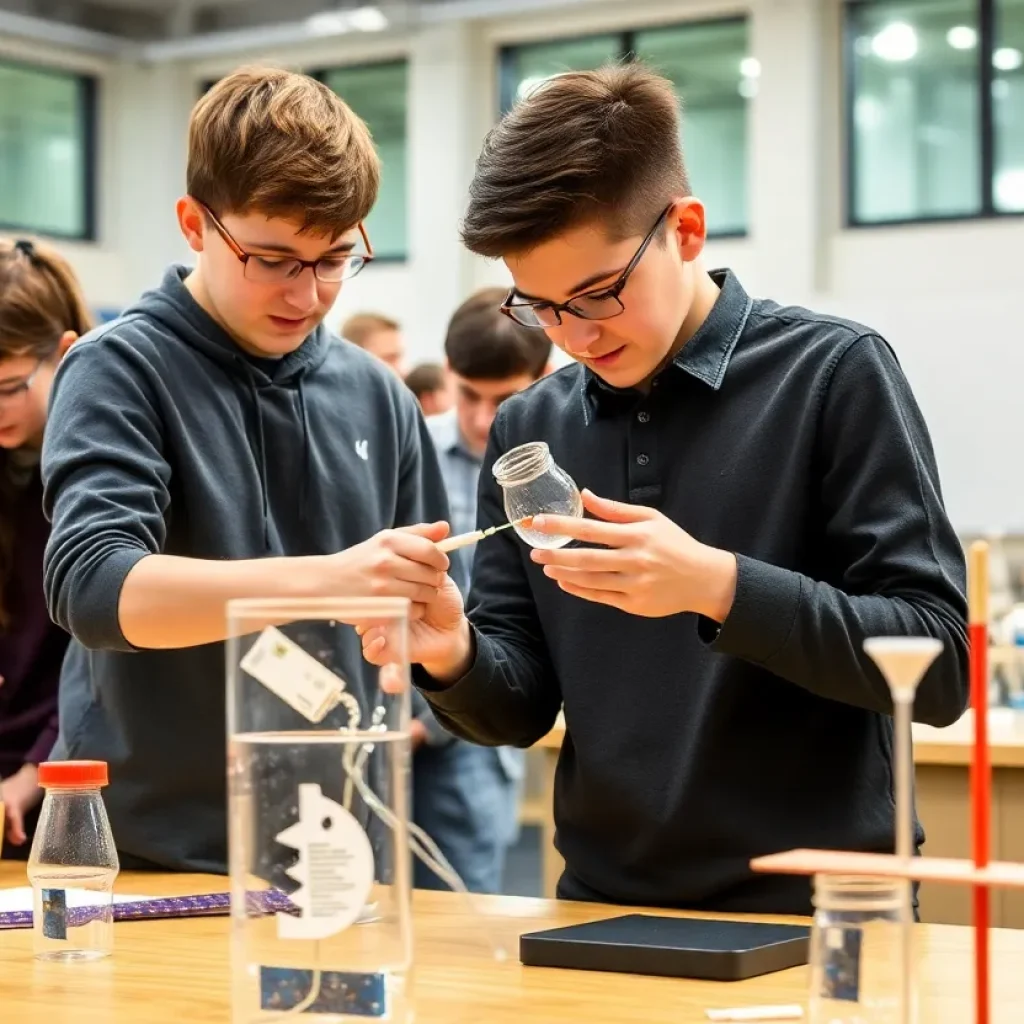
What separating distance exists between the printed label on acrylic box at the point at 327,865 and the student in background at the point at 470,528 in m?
1.42

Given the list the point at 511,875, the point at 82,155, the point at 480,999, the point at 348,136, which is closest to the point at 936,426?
the point at 511,875

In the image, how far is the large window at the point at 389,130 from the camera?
9961 mm

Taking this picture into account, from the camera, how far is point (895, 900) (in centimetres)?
116

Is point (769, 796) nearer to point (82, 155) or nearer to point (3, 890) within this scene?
point (3, 890)

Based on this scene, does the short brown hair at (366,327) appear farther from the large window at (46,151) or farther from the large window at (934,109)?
the large window at (46,151)

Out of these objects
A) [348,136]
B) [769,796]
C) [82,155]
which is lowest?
[769,796]

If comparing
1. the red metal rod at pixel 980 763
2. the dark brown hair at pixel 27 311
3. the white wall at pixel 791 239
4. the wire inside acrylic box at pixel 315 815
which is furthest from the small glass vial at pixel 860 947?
the white wall at pixel 791 239

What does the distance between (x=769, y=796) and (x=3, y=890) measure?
2.93 feet

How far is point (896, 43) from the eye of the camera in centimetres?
852

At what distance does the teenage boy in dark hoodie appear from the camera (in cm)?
200

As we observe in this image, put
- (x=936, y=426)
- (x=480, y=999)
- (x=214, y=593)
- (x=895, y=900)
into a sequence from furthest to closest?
1. (x=936, y=426)
2. (x=214, y=593)
3. (x=480, y=999)
4. (x=895, y=900)

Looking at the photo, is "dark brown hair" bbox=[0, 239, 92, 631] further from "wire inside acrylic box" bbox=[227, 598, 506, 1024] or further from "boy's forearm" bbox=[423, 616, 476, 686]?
"wire inside acrylic box" bbox=[227, 598, 506, 1024]

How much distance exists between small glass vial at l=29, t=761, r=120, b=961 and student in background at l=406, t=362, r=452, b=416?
408 cm

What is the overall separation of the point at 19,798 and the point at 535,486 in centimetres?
109
